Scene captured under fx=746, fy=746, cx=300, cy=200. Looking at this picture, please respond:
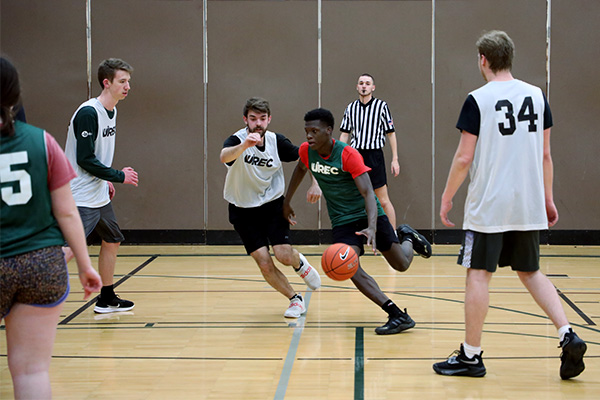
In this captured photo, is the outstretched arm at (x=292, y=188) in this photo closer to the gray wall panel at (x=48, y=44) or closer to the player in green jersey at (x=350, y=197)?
the player in green jersey at (x=350, y=197)

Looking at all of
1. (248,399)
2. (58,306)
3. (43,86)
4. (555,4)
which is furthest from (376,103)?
(58,306)

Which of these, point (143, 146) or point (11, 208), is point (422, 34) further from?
point (11, 208)

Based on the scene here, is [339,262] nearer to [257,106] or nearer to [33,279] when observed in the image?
[257,106]

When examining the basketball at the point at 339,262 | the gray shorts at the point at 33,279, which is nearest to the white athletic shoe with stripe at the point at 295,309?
the basketball at the point at 339,262

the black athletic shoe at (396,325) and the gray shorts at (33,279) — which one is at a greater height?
the gray shorts at (33,279)

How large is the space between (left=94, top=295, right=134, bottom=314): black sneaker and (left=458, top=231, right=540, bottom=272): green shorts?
9.81 feet

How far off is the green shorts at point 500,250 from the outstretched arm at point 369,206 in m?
0.80

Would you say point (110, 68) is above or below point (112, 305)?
above

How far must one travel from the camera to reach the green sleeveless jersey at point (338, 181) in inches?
198

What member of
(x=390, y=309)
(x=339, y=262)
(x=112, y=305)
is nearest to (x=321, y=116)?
(x=339, y=262)

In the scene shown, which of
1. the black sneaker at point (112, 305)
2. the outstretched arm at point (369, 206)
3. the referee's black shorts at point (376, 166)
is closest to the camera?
the outstretched arm at point (369, 206)

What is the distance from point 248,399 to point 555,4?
7.40 m

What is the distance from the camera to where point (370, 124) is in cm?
846

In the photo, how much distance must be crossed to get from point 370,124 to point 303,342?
4.07 m
